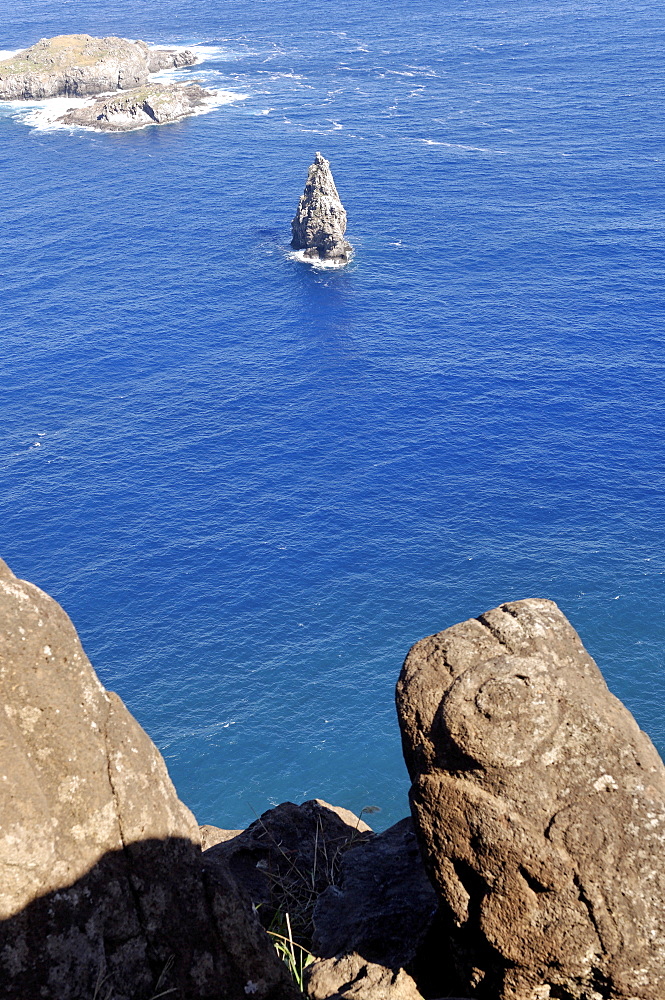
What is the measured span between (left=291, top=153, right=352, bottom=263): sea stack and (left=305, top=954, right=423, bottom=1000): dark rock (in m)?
162

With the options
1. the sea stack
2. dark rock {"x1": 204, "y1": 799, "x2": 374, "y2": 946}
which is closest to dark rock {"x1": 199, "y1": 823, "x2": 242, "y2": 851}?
dark rock {"x1": 204, "y1": 799, "x2": 374, "y2": 946}

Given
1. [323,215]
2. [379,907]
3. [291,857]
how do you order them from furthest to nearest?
1. [323,215]
2. [291,857]
3. [379,907]

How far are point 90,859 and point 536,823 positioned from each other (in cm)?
758

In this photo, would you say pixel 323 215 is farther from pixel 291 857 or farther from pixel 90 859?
pixel 90 859

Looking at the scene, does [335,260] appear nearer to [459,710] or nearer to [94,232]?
[94,232]

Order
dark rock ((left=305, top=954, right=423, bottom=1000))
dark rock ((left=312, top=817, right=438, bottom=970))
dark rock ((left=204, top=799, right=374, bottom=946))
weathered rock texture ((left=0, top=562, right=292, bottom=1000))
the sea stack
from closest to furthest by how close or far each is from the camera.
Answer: weathered rock texture ((left=0, top=562, right=292, bottom=1000)) → dark rock ((left=305, top=954, right=423, bottom=1000)) → dark rock ((left=312, top=817, right=438, bottom=970)) → dark rock ((left=204, top=799, right=374, bottom=946)) → the sea stack

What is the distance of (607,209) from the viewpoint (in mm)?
183250

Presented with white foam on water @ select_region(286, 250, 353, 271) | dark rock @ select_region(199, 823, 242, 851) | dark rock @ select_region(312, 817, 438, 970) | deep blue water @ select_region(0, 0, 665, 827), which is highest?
dark rock @ select_region(312, 817, 438, 970)

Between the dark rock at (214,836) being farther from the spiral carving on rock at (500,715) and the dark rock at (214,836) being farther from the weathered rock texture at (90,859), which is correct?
the spiral carving on rock at (500,715)

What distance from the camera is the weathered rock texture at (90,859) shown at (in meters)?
15.5

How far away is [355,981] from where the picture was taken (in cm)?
1891

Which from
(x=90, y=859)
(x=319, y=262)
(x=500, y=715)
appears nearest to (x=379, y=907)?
(x=500, y=715)

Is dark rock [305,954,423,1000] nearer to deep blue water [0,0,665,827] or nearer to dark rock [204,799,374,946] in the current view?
dark rock [204,799,374,946]

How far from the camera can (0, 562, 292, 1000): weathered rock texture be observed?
15484 millimetres
